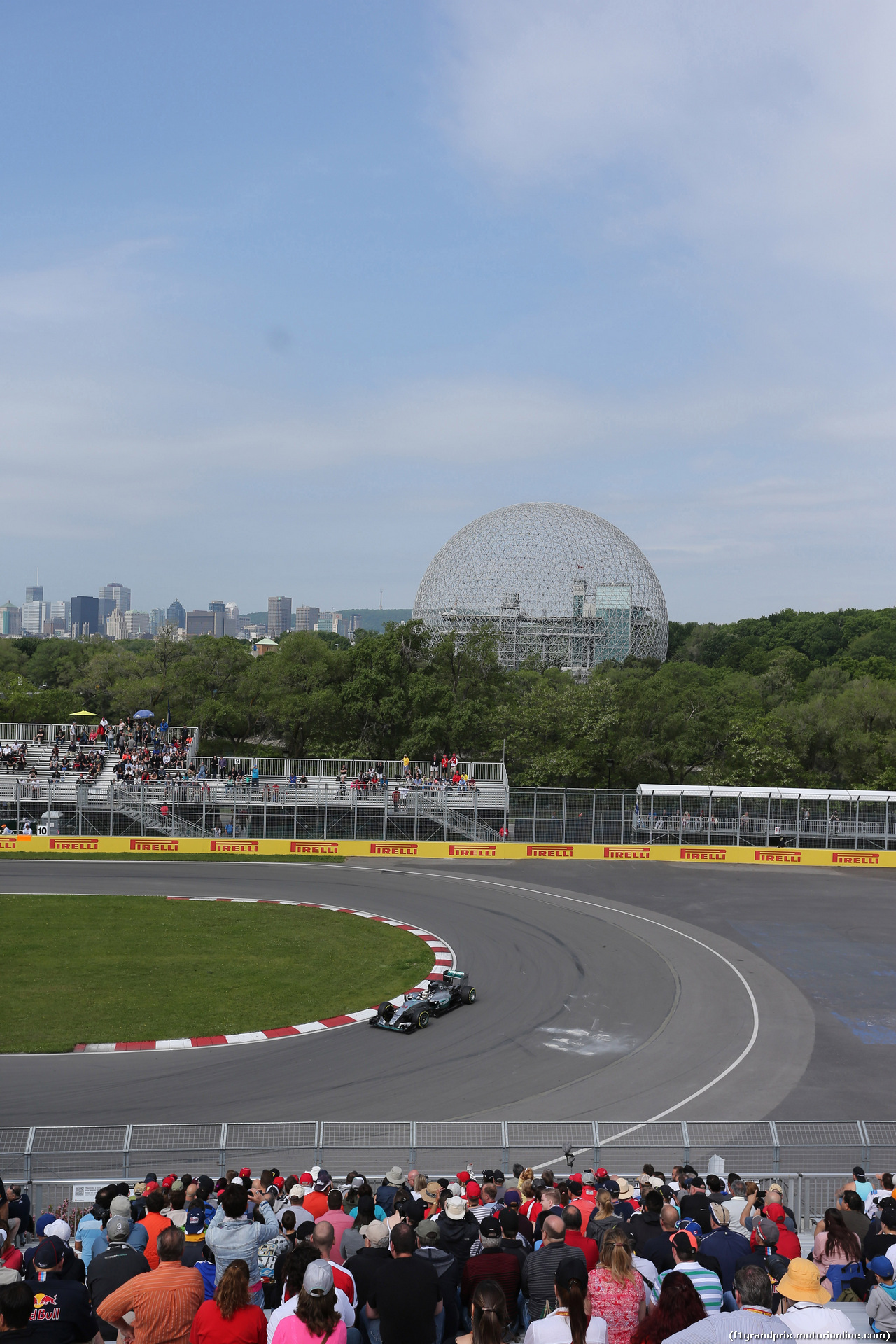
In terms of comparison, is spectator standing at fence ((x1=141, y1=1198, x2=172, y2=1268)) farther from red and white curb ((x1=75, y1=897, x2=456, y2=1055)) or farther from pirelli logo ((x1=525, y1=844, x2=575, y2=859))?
pirelli logo ((x1=525, y1=844, x2=575, y2=859))

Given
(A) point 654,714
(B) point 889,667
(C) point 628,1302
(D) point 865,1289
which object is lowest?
(D) point 865,1289

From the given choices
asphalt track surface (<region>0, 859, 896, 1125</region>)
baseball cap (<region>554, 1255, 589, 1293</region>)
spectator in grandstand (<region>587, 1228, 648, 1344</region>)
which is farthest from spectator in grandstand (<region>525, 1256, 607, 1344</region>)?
asphalt track surface (<region>0, 859, 896, 1125</region>)

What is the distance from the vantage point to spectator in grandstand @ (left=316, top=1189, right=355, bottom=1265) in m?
8.70

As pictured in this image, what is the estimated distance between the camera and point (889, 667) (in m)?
74.2

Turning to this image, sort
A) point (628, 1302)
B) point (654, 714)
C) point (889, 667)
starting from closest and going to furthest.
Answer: point (628, 1302), point (654, 714), point (889, 667)

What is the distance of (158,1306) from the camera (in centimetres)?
631

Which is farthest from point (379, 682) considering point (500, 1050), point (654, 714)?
point (500, 1050)

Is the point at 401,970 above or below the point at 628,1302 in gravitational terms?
below

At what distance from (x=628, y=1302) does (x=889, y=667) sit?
75.8m

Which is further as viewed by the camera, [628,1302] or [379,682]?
[379,682]

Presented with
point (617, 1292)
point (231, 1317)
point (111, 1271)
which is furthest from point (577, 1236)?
point (111, 1271)

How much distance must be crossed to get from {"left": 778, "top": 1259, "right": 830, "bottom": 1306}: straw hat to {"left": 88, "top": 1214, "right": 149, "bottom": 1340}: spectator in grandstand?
180 inches

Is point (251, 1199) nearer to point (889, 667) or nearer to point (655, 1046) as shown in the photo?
point (655, 1046)

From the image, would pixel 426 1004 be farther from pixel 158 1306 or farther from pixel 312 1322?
pixel 312 1322
